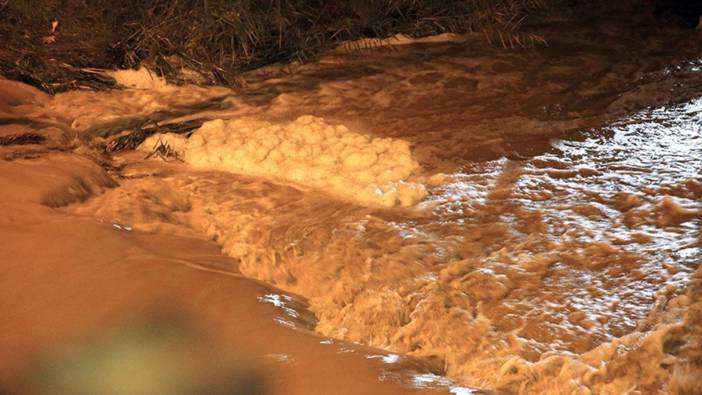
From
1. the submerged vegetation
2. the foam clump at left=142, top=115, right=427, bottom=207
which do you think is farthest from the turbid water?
the submerged vegetation

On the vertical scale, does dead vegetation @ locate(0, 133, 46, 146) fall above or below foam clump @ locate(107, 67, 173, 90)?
below

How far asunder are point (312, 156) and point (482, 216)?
0.94 metres

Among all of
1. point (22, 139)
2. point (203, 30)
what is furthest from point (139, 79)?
point (22, 139)

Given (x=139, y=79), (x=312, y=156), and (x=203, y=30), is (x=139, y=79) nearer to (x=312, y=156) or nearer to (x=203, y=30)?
(x=203, y=30)

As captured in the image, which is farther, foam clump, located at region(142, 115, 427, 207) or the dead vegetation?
the dead vegetation

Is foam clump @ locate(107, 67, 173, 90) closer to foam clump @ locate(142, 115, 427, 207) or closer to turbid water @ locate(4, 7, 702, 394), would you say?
turbid water @ locate(4, 7, 702, 394)

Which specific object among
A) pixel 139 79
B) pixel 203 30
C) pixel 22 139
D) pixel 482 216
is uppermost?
pixel 203 30

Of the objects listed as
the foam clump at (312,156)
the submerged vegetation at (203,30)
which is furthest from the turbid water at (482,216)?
the submerged vegetation at (203,30)

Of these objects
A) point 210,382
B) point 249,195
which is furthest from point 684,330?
point 249,195

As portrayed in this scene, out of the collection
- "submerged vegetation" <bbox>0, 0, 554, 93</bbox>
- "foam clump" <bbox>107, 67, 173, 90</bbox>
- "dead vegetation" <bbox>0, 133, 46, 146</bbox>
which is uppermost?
"submerged vegetation" <bbox>0, 0, 554, 93</bbox>

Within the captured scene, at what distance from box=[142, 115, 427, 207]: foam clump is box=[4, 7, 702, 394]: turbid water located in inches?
1.2

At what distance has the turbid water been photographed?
2.05 metres

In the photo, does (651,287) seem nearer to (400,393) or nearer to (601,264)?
(601,264)

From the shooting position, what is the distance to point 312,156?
3.43 metres
